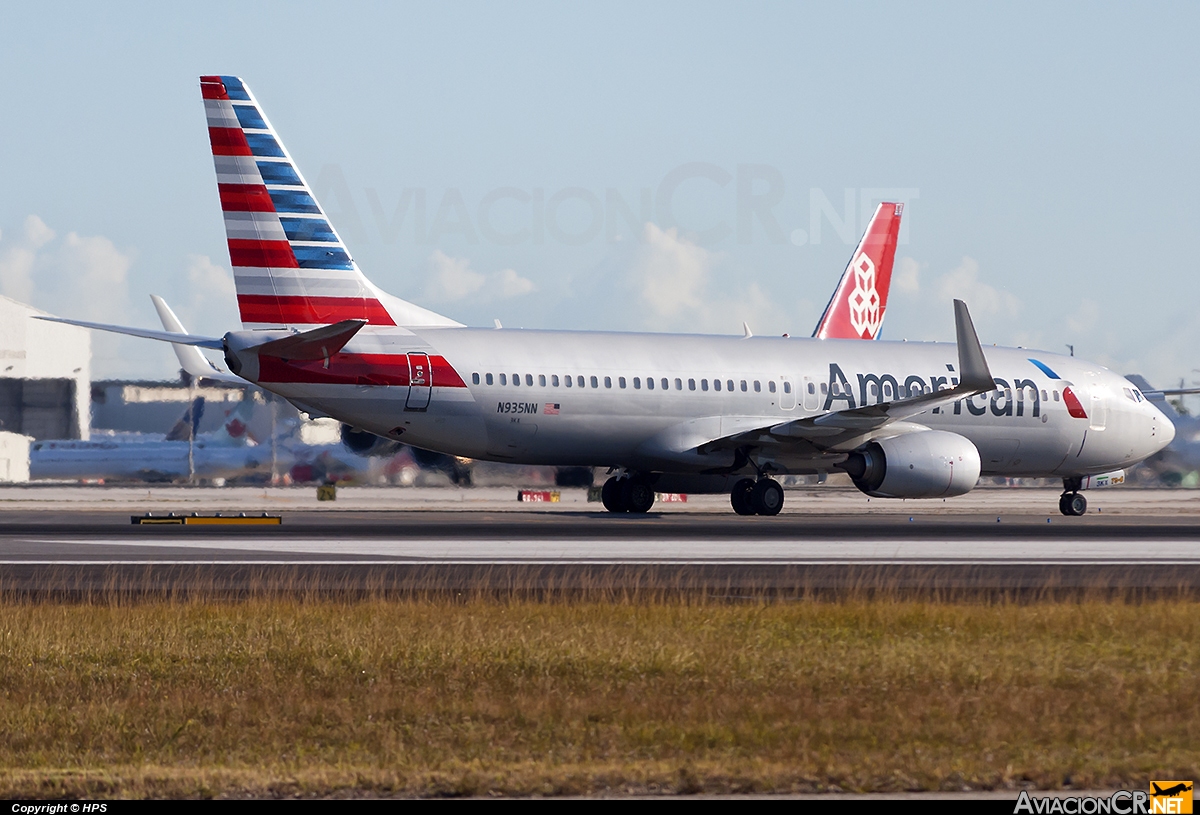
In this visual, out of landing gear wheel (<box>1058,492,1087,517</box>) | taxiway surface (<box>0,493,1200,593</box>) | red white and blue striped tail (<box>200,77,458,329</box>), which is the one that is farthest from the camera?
landing gear wheel (<box>1058,492,1087,517</box>)

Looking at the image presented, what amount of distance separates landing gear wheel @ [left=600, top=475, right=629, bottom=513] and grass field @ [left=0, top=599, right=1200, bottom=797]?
2155 centimetres

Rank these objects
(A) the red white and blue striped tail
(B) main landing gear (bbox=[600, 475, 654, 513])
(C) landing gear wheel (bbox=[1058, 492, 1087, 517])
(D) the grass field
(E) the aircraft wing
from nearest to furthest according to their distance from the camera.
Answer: (D) the grass field < (A) the red white and blue striped tail < (E) the aircraft wing < (B) main landing gear (bbox=[600, 475, 654, 513]) < (C) landing gear wheel (bbox=[1058, 492, 1087, 517])

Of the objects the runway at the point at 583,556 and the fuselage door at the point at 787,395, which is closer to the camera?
the runway at the point at 583,556

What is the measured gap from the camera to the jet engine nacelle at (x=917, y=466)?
3434 cm

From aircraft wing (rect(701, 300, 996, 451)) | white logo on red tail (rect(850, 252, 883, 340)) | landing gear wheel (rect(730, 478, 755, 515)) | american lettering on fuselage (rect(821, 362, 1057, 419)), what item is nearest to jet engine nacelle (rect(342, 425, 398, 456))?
landing gear wheel (rect(730, 478, 755, 515))

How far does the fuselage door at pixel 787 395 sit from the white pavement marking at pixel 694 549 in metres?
10.1

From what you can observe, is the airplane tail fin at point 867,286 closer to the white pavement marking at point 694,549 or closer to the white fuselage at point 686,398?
the white fuselage at point 686,398

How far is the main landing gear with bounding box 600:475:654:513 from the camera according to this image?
125 feet

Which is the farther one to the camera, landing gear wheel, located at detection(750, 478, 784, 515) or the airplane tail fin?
the airplane tail fin

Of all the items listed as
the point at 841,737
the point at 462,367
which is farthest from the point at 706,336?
the point at 841,737

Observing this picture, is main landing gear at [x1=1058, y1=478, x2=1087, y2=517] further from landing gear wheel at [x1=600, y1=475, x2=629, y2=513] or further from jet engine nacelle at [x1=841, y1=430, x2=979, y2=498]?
landing gear wheel at [x1=600, y1=475, x2=629, y2=513]

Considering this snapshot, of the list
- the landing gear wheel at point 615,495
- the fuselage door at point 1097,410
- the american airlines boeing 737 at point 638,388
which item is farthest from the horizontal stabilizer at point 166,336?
the fuselage door at point 1097,410

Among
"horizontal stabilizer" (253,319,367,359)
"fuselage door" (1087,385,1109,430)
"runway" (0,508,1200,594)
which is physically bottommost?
"runway" (0,508,1200,594)

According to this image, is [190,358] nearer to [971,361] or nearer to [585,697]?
[971,361]
